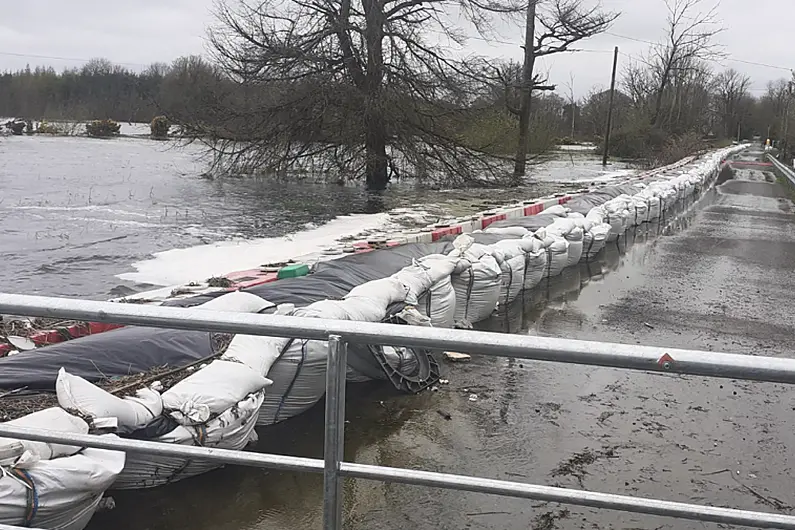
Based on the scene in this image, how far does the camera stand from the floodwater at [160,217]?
8.72m

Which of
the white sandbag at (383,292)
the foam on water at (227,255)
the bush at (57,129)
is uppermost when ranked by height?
the bush at (57,129)

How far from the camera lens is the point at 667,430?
4160 millimetres

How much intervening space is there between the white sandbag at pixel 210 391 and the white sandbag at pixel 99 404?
0.11 meters

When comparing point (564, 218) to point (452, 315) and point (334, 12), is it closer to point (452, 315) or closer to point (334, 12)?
point (452, 315)

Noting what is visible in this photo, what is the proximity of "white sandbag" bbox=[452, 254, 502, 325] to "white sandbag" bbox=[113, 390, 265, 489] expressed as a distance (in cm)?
302

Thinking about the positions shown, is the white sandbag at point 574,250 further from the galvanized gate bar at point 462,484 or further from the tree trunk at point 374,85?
the tree trunk at point 374,85

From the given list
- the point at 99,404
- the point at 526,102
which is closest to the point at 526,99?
the point at 526,102

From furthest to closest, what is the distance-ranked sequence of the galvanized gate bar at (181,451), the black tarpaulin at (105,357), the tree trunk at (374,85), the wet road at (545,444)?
the tree trunk at (374,85)
the black tarpaulin at (105,357)
the wet road at (545,444)
the galvanized gate bar at (181,451)

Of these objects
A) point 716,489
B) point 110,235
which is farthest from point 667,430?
point 110,235

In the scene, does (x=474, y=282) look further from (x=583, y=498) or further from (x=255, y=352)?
(x=583, y=498)

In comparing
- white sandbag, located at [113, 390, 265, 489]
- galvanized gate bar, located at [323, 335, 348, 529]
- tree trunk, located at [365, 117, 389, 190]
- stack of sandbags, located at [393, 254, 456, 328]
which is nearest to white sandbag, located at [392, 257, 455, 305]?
stack of sandbags, located at [393, 254, 456, 328]

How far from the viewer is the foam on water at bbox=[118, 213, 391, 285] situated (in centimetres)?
837

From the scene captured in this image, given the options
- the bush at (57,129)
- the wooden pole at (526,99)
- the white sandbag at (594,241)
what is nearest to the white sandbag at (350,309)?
the white sandbag at (594,241)

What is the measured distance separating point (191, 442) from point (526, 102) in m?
24.9
